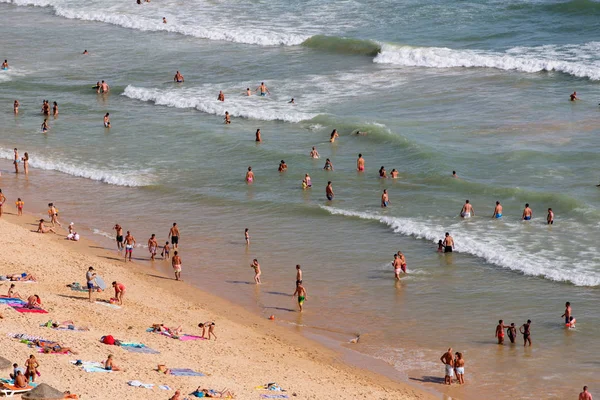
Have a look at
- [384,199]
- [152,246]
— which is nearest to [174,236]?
[152,246]

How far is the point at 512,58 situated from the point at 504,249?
21.3 m

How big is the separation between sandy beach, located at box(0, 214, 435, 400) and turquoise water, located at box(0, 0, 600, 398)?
114 centimetres

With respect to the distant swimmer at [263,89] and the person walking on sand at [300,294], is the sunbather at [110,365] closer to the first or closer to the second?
the person walking on sand at [300,294]

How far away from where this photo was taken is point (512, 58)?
4791 cm

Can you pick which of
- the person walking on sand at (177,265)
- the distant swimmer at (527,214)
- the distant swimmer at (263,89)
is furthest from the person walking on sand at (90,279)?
the distant swimmer at (263,89)

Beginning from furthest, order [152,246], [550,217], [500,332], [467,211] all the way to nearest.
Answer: [467,211] < [550,217] < [152,246] < [500,332]

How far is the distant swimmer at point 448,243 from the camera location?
28703 mm

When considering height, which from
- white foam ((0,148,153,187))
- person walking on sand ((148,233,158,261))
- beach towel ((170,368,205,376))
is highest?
white foam ((0,148,153,187))

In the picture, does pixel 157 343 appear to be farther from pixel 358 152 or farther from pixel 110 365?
pixel 358 152

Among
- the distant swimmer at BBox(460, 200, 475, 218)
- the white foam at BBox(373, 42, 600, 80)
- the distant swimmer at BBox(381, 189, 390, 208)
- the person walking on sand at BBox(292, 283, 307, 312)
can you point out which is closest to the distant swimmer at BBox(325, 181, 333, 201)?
the distant swimmer at BBox(381, 189, 390, 208)

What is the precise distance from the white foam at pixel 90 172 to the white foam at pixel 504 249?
8.00 m

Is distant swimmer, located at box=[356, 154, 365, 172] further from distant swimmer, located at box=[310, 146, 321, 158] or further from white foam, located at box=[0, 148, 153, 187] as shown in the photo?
white foam, located at box=[0, 148, 153, 187]

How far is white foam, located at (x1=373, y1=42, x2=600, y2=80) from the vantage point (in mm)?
46031

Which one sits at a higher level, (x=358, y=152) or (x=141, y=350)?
(x=358, y=152)
